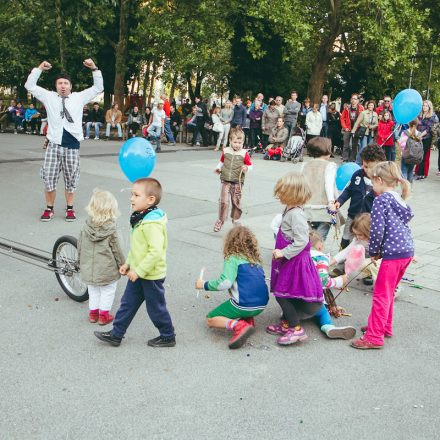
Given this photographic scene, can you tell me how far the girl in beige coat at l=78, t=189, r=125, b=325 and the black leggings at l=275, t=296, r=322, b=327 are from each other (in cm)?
143

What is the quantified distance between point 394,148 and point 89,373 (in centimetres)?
1342

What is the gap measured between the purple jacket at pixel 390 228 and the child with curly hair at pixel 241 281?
94 centimetres

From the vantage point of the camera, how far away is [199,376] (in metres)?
4.23

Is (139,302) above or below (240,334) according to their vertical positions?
above

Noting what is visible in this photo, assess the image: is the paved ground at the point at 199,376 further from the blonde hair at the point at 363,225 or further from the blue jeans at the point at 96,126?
the blue jeans at the point at 96,126

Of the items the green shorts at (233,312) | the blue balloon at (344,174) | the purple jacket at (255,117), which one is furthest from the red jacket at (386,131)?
the green shorts at (233,312)

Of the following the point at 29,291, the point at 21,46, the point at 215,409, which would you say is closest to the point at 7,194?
the point at 29,291

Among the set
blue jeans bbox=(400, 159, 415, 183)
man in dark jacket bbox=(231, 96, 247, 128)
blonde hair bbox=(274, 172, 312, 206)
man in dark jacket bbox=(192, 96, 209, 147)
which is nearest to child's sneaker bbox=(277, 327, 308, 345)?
blonde hair bbox=(274, 172, 312, 206)

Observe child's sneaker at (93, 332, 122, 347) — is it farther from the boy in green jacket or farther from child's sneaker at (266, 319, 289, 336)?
child's sneaker at (266, 319, 289, 336)

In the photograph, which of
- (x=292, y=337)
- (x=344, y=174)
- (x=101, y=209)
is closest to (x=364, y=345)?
(x=292, y=337)

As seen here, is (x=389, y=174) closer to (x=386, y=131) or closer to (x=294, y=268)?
(x=294, y=268)

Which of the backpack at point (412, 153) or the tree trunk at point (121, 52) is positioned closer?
the backpack at point (412, 153)

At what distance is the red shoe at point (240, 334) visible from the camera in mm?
4676

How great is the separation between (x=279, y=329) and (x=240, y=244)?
854 millimetres
